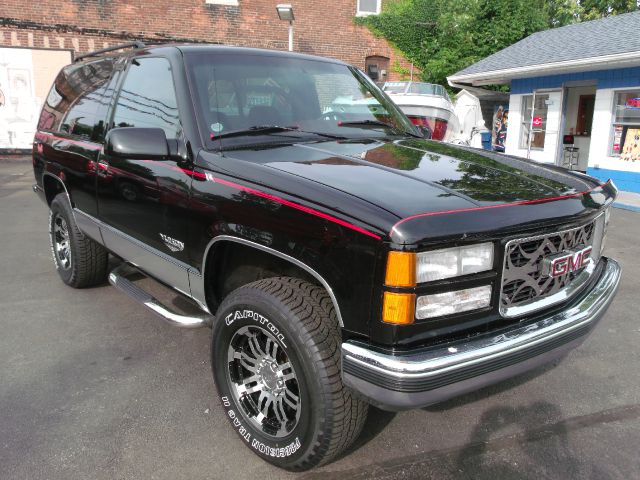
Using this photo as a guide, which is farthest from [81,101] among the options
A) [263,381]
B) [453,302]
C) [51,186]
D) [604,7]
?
[604,7]

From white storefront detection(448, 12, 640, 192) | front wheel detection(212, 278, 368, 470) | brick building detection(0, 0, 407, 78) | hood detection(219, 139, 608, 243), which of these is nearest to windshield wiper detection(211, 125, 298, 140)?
hood detection(219, 139, 608, 243)

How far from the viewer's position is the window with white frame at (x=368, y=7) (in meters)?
18.9

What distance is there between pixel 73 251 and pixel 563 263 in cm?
373

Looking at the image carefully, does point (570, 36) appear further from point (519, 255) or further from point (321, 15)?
point (519, 255)

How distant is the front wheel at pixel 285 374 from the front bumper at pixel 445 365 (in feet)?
0.49

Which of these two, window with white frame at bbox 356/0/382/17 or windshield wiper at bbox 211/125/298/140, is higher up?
window with white frame at bbox 356/0/382/17

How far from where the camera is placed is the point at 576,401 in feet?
9.91

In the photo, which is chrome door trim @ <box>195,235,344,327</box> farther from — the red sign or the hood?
the red sign

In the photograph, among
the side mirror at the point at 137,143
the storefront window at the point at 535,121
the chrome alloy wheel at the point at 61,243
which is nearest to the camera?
the side mirror at the point at 137,143

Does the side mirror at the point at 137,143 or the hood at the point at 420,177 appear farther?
the side mirror at the point at 137,143

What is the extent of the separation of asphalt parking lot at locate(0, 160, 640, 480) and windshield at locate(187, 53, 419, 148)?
59.0 inches

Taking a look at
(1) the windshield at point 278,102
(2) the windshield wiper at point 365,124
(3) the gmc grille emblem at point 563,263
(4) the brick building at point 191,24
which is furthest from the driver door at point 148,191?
(4) the brick building at point 191,24

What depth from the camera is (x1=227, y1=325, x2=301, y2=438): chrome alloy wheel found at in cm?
233

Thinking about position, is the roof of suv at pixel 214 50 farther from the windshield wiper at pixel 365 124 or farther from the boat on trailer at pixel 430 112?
the boat on trailer at pixel 430 112
